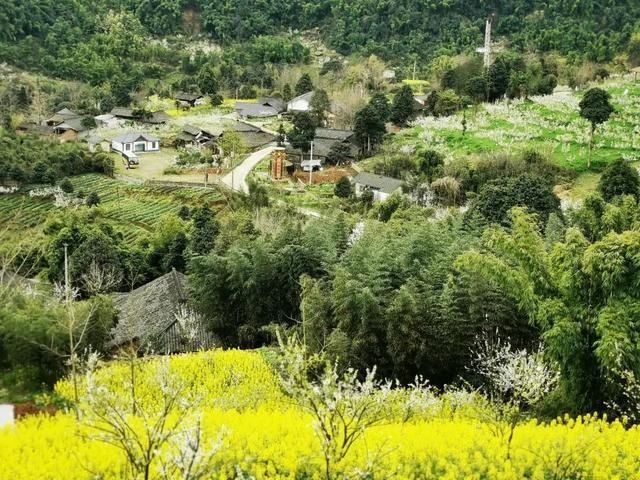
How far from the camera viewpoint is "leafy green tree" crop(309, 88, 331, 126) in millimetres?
41625

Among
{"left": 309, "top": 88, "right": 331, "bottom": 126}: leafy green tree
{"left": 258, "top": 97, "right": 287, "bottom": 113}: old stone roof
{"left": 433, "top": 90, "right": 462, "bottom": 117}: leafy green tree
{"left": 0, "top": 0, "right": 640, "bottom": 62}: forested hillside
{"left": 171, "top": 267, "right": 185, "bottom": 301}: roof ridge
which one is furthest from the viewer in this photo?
{"left": 0, "top": 0, "right": 640, "bottom": 62}: forested hillside

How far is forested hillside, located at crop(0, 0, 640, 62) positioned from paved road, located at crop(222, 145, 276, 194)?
24581 mm

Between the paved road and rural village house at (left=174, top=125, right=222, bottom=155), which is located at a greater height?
rural village house at (left=174, top=125, right=222, bottom=155)

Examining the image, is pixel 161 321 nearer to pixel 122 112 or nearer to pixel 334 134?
pixel 334 134

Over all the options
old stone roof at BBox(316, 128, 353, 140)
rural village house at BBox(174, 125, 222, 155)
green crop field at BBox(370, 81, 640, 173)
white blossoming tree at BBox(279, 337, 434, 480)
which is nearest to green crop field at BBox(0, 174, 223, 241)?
old stone roof at BBox(316, 128, 353, 140)

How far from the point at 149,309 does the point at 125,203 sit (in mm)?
16678

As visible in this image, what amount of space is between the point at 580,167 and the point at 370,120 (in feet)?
35.8

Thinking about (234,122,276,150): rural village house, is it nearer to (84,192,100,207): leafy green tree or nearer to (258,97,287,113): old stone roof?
(258,97,287,113): old stone roof

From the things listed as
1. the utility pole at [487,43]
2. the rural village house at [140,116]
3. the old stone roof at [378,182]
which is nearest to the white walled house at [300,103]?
the rural village house at [140,116]

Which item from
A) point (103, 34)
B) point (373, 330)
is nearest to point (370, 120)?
point (373, 330)

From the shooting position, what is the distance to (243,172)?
35750 mm

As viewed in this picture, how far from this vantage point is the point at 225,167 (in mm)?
37125

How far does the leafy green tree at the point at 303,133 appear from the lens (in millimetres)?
35562

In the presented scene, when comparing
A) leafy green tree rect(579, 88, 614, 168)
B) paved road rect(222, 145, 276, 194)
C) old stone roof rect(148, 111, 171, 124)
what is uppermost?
leafy green tree rect(579, 88, 614, 168)
